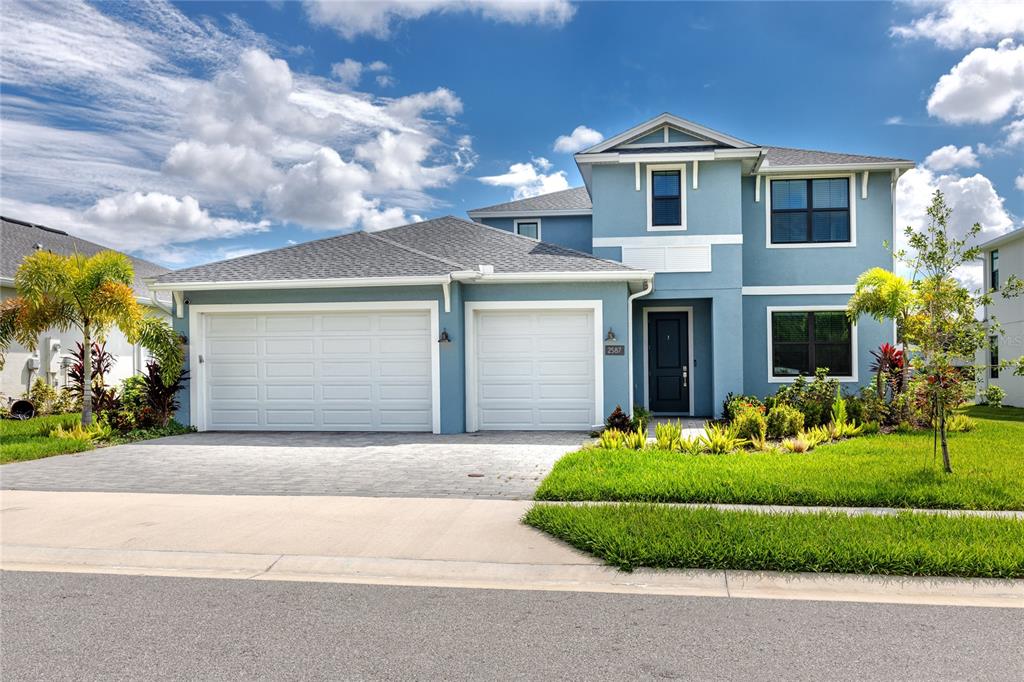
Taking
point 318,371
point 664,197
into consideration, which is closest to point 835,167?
point 664,197

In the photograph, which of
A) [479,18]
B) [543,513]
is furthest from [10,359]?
[543,513]

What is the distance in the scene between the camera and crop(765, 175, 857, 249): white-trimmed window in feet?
57.4

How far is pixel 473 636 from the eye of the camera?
15.4 feet

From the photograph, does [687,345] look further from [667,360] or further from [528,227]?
[528,227]

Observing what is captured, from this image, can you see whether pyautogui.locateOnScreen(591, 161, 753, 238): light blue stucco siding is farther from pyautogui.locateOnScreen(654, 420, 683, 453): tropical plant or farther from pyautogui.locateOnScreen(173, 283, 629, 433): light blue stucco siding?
pyautogui.locateOnScreen(654, 420, 683, 453): tropical plant

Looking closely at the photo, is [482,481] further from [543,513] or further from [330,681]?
[330,681]

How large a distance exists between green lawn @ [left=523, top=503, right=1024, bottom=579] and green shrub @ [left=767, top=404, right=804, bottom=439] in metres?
5.79

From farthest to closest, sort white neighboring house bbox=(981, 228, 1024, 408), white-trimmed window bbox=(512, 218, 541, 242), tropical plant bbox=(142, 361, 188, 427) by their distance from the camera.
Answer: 1. white neighboring house bbox=(981, 228, 1024, 408)
2. white-trimmed window bbox=(512, 218, 541, 242)
3. tropical plant bbox=(142, 361, 188, 427)

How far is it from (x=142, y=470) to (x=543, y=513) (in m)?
6.69

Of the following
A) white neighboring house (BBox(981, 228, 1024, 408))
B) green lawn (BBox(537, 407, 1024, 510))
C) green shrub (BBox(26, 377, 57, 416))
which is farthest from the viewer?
white neighboring house (BBox(981, 228, 1024, 408))

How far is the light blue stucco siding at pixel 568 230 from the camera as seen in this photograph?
21141 millimetres

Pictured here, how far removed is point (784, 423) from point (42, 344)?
19537mm

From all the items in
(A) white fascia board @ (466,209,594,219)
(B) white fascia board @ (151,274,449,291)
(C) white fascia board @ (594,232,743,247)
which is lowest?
(B) white fascia board @ (151,274,449,291)

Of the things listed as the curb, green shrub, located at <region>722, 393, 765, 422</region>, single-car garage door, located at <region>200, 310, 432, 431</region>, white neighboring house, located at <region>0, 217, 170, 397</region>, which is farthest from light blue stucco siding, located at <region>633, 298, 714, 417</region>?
white neighboring house, located at <region>0, 217, 170, 397</region>
